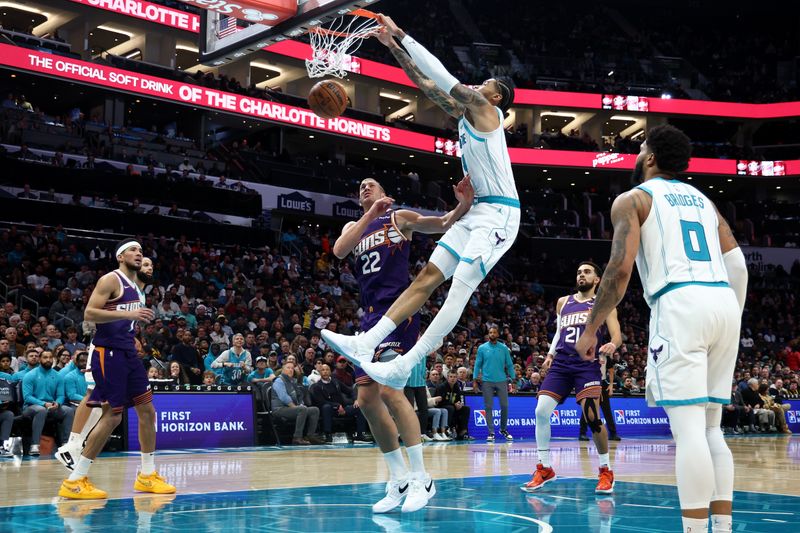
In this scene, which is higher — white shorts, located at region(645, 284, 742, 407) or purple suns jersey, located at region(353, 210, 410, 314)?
purple suns jersey, located at region(353, 210, 410, 314)

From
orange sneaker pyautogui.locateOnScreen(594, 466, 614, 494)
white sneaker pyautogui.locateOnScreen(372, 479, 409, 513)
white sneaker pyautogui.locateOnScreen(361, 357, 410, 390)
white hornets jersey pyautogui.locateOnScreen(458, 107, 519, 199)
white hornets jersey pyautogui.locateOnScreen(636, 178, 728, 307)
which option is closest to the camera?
white hornets jersey pyautogui.locateOnScreen(636, 178, 728, 307)

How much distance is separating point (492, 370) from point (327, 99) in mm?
9487

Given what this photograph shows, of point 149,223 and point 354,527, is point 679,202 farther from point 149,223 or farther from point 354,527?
point 149,223

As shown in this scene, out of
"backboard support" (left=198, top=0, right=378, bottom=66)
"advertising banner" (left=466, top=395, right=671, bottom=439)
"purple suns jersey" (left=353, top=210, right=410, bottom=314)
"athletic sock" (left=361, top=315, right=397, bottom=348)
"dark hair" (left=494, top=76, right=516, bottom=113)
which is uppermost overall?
"backboard support" (left=198, top=0, right=378, bottom=66)

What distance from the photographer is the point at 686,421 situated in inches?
162

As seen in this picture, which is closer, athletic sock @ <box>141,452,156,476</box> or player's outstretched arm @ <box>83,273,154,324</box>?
player's outstretched arm @ <box>83,273,154,324</box>

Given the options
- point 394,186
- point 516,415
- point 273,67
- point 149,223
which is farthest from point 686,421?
point 273,67

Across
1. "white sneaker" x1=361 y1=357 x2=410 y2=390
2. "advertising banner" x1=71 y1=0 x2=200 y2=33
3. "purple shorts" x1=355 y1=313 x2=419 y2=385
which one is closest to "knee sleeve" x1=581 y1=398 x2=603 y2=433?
"purple shorts" x1=355 y1=313 x2=419 y2=385

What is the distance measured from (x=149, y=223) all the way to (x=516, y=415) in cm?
1185

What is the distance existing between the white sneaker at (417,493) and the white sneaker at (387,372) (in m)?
0.97

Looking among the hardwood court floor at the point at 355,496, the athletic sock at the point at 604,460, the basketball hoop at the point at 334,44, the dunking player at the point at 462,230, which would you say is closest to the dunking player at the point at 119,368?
the hardwood court floor at the point at 355,496

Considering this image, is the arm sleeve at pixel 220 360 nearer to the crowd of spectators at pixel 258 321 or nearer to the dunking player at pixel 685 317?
the crowd of spectators at pixel 258 321

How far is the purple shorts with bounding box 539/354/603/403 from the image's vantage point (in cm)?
882

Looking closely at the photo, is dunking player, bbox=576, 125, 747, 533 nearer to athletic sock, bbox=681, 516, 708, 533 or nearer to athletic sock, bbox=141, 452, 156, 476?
athletic sock, bbox=681, 516, 708, 533
